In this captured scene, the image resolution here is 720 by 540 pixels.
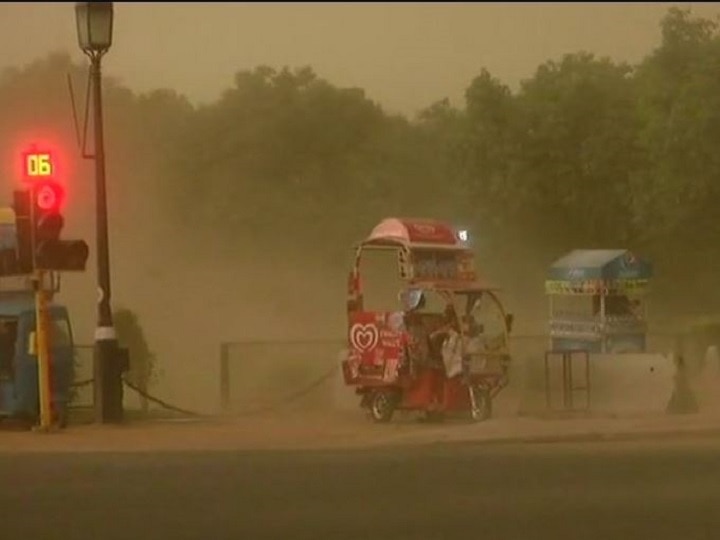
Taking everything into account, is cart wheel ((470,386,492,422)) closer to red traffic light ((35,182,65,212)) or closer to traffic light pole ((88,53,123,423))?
traffic light pole ((88,53,123,423))

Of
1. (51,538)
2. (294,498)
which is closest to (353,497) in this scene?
(294,498)

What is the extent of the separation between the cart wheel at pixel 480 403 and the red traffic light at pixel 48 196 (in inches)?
250

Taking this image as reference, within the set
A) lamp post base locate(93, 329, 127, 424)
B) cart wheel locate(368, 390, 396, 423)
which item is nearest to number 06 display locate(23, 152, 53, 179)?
lamp post base locate(93, 329, 127, 424)

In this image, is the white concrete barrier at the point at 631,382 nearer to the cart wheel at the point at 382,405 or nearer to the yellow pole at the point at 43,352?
the cart wheel at the point at 382,405

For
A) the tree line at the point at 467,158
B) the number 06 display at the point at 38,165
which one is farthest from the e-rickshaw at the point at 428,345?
the tree line at the point at 467,158

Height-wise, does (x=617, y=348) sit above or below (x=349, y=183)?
below

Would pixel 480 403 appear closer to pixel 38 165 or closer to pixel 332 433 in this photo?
pixel 332 433

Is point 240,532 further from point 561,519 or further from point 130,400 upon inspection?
point 130,400

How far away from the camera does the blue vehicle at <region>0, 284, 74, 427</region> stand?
2273 cm

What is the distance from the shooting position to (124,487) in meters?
15.5

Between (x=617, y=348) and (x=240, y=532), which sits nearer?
(x=240, y=532)

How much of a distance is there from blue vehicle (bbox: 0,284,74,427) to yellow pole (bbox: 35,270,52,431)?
24cm

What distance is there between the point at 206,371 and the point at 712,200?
40.8 ft

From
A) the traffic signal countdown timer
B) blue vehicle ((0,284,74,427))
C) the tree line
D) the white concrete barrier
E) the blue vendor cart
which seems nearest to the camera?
the traffic signal countdown timer
